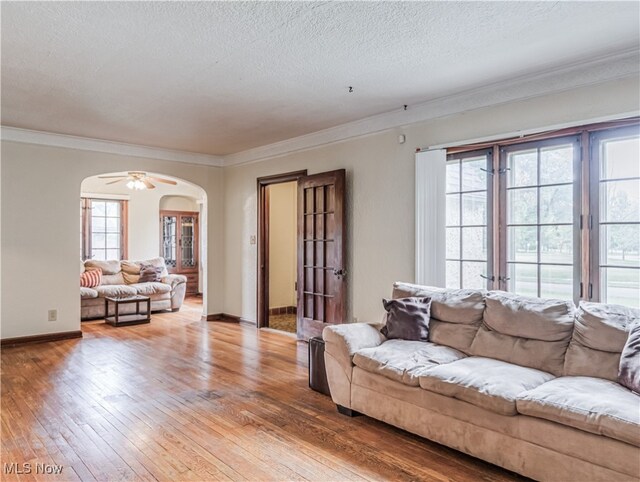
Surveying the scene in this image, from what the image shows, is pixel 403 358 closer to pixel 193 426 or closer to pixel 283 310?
pixel 193 426

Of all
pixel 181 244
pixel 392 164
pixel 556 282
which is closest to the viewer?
pixel 556 282

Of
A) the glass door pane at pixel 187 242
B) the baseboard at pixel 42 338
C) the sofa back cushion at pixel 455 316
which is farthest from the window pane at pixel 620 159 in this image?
the glass door pane at pixel 187 242

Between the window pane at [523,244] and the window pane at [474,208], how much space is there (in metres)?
0.29

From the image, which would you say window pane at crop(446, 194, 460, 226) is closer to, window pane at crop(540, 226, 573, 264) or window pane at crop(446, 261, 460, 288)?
window pane at crop(446, 261, 460, 288)

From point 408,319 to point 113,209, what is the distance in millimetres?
8020

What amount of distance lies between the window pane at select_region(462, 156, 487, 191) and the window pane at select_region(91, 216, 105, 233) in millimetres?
7872

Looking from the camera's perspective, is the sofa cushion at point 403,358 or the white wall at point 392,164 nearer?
the sofa cushion at point 403,358

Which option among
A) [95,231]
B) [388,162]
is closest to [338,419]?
[388,162]

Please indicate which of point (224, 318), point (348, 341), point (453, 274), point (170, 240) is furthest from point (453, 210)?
point (170, 240)

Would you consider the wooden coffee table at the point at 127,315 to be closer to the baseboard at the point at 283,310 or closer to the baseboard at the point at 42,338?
the baseboard at the point at 42,338

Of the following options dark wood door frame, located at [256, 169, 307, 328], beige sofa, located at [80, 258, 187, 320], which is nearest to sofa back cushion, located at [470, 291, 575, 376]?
dark wood door frame, located at [256, 169, 307, 328]

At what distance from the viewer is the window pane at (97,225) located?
9297 millimetres

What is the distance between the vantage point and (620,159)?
3.35 metres

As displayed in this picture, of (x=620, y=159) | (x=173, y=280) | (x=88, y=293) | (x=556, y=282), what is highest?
(x=620, y=159)
